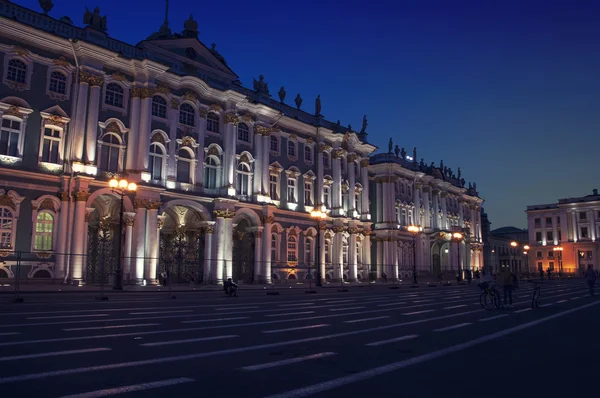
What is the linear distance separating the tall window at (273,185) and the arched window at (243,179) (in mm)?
3015

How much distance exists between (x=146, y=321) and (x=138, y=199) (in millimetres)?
23225

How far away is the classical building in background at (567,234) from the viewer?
106 m

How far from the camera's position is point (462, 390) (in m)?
6.23

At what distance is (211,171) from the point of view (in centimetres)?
4116

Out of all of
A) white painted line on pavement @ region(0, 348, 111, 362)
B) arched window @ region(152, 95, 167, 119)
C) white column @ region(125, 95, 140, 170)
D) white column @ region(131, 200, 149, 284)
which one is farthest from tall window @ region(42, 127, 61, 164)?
white painted line on pavement @ region(0, 348, 111, 362)

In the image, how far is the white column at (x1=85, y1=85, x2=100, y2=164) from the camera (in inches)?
1300

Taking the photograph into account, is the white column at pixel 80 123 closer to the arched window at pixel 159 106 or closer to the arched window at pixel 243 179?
the arched window at pixel 159 106

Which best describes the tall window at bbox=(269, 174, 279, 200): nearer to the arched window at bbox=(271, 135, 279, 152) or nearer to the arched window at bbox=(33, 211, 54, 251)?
the arched window at bbox=(271, 135, 279, 152)

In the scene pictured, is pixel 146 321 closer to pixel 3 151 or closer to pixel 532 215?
pixel 3 151

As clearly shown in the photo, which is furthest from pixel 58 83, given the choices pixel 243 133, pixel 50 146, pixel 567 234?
pixel 567 234

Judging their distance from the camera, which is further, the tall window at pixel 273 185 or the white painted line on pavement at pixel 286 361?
the tall window at pixel 273 185

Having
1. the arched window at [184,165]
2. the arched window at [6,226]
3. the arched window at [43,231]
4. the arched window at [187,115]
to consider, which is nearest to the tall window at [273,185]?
the arched window at [184,165]

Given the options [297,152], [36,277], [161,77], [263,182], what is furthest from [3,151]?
[297,152]

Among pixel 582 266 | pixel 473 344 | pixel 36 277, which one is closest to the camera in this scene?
pixel 473 344
